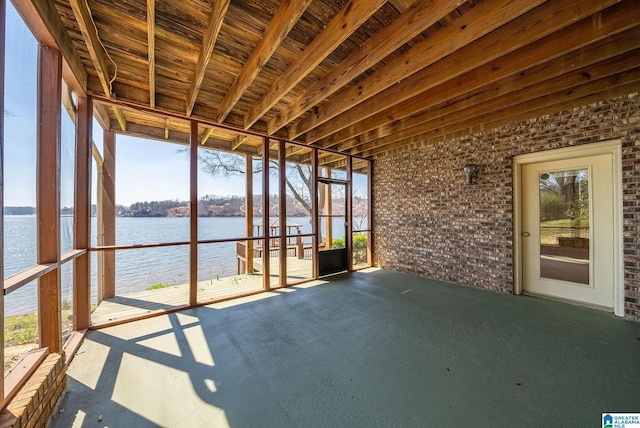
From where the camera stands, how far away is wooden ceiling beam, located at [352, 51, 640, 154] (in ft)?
8.24

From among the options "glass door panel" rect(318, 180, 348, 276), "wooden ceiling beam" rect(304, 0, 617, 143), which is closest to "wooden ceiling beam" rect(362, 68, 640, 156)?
"wooden ceiling beam" rect(304, 0, 617, 143)

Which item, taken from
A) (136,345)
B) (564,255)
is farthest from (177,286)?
(564,255)

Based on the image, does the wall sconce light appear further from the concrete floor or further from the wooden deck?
the wooden deck

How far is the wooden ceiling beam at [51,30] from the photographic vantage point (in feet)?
5.83

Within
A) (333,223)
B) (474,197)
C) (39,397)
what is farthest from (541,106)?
(39,397)

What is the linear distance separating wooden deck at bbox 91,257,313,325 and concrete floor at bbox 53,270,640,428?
34 centimetres

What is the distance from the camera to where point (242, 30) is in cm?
227

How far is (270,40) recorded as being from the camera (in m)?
2.16

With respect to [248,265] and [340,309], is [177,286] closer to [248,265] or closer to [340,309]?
[248,265]

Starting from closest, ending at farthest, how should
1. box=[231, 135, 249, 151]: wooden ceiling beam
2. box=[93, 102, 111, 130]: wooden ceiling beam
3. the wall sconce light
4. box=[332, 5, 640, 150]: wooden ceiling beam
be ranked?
box=[332, 5, 640, 150]: wooden ceiling beam < box=[93, 102, 111, 130]: wooden ceiling beam < the wall sconce light < box=[231, 135, 249, 151]: wooden ceiling beam

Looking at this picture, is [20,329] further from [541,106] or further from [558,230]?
[558,230]

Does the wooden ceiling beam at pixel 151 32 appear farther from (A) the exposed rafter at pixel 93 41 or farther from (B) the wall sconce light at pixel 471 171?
(B) the wall sconce light at pixel 471 171
